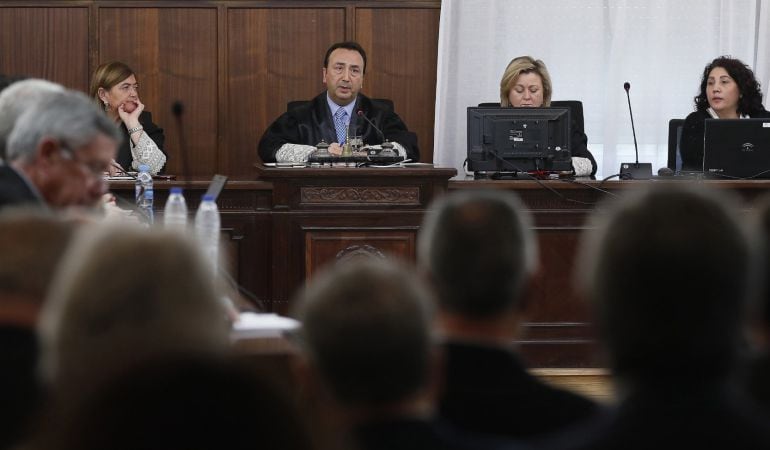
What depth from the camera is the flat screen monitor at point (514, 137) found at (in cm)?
571

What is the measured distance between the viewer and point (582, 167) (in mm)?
6039

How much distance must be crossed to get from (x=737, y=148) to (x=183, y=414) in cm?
531

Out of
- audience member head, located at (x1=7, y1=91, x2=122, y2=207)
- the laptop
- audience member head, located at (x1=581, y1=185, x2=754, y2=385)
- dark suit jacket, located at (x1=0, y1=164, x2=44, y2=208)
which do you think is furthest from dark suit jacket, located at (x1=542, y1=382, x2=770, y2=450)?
the laptop

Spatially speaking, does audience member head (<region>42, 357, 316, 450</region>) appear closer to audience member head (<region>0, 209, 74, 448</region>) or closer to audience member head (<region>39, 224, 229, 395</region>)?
audience member head (<region>39, 224, 229, 395</region>)

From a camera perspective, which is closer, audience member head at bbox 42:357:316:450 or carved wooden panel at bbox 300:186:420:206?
audience member head at bbox 42:357:316:450

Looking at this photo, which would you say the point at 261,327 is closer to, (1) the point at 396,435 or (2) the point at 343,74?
(1) the point at 396,435

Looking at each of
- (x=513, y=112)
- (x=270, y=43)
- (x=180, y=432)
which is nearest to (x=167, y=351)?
(x=180, y=432)

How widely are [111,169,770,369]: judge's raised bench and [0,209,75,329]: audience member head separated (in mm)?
3919

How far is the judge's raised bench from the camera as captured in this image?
17.4ft

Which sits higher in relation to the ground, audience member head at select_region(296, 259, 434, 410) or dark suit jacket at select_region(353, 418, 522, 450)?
audience member head at select_region(296, 259, 434, 410)

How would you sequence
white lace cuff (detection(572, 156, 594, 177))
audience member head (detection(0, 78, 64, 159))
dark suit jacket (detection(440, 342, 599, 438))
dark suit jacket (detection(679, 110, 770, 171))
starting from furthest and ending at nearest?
dark suit jacket (detection(679, 110, 770, 171)), white lace cuff (detection(572, 156, 594, 177)), audience member head (detection(0, 78, 64, 159)), dark suit jacket (detection(440, 342, 599, 438))

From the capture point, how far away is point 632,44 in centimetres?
776

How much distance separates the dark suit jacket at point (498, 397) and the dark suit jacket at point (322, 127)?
4601 millimetres

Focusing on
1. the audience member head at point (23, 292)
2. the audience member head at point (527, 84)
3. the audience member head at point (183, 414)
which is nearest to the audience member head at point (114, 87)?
the audience member head at point (527, 84)
